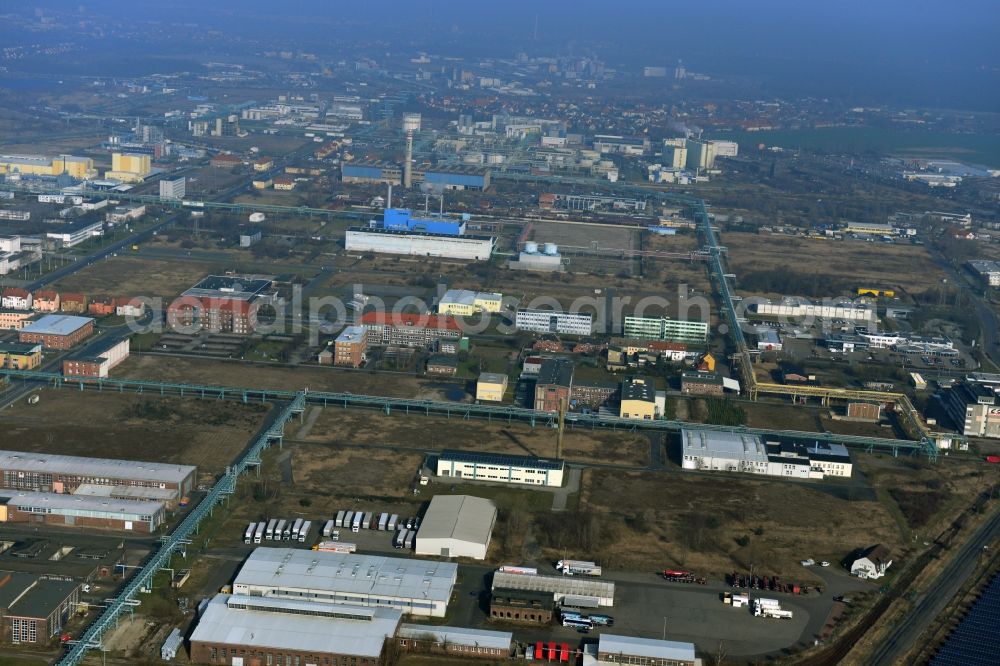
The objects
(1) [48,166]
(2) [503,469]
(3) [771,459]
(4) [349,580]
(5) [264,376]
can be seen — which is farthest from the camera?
(1) [48,166]

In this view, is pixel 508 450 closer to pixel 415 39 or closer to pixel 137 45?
pixel 137 45

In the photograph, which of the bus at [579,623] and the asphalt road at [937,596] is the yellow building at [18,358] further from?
the asphalt road at [937,596]

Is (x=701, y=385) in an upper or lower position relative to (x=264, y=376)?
upper

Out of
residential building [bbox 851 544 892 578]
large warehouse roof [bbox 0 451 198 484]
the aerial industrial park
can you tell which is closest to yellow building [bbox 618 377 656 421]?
the aerial industrial park

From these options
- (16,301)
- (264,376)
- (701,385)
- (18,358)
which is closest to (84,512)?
(264,376)

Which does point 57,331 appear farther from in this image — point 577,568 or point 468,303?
point 577,568

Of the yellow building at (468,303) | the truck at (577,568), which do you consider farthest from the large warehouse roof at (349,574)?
the yellow building at (468,303)
